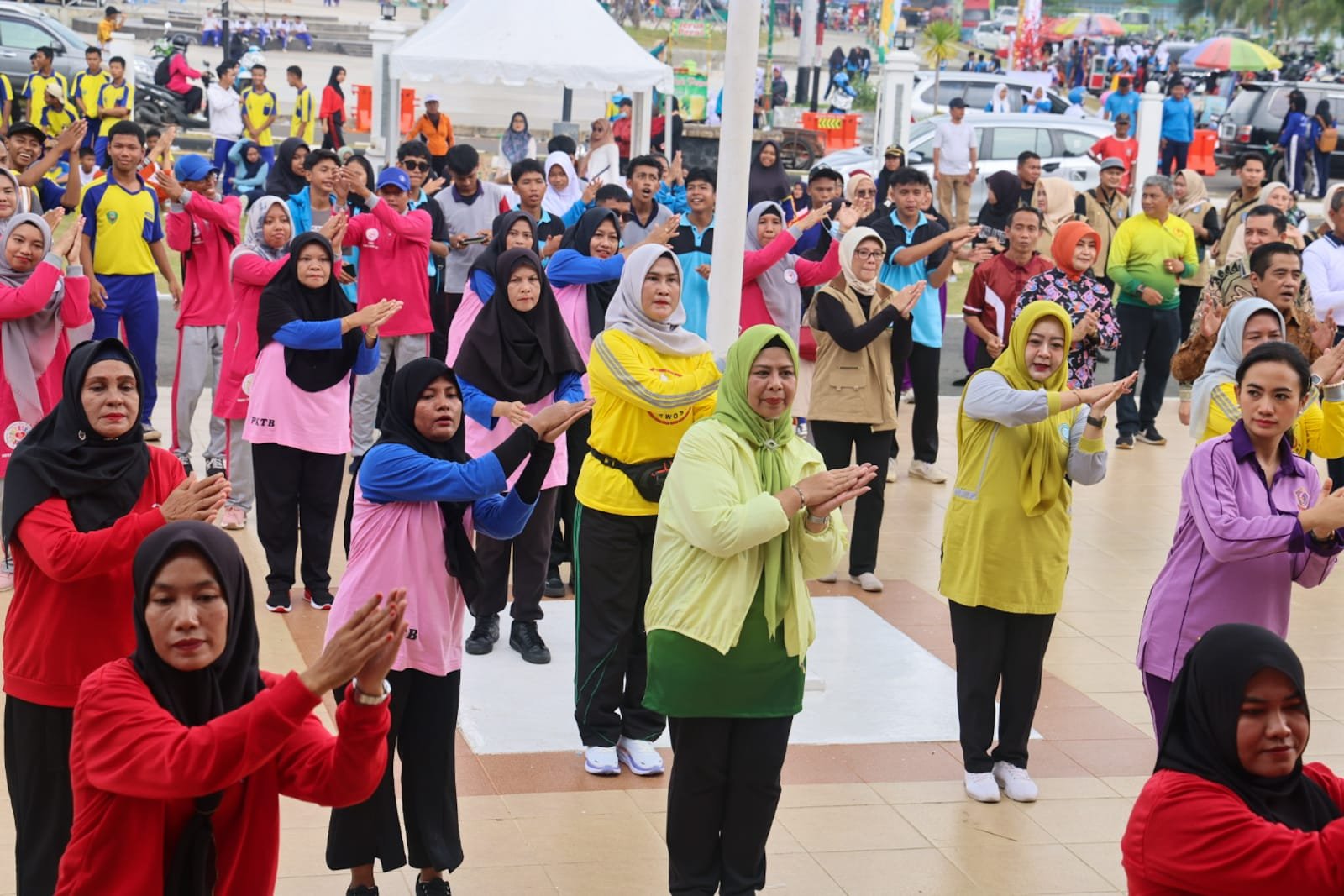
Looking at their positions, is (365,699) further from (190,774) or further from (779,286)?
(779,286)

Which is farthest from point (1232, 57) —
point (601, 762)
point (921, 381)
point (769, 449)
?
point (769, 449)

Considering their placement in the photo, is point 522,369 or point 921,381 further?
point 921,381

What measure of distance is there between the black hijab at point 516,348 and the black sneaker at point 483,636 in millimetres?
1090

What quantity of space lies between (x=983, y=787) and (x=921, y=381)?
4.83 metres

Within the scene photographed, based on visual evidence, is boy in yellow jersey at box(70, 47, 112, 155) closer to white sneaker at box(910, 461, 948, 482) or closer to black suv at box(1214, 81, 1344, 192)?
white sneaker at box(910, 461, 948, 482)

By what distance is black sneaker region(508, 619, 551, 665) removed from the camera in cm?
747

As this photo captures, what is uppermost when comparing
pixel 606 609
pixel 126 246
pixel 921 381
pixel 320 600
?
pixel 126 246

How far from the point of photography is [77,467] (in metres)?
4.49

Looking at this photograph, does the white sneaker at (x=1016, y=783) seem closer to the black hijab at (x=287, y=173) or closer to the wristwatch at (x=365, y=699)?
the wristwatch at (x=365, y=699)

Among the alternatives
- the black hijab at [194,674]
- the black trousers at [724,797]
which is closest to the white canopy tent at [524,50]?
the black trousers at [724,797]

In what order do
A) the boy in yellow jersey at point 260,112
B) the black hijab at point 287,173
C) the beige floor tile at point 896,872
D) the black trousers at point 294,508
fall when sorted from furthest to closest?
the boy in yellow jersey at point 260,112 → the black hijab at point 287,173 → the black trousers at point 294,508 → the beige floor tile at point 896,872

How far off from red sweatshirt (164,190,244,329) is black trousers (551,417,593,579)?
2.49m

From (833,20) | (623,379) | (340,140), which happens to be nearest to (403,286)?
(623,379)

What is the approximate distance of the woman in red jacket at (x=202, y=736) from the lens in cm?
322
